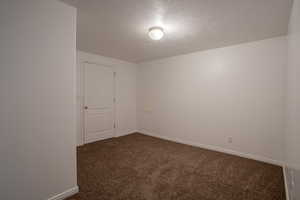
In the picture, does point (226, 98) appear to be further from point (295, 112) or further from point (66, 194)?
point (66, 194)

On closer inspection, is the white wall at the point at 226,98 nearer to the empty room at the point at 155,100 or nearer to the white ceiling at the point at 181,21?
the empty room at the point at 155,100

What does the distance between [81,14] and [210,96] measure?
3.01 meters

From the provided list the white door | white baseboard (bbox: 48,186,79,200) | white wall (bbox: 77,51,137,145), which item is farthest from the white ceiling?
white baseboard (bbox: 48,186,79,200)

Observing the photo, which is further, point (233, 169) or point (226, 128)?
point (226, 128)

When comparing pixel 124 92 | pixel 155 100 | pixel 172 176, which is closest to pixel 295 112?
pixel 172 176

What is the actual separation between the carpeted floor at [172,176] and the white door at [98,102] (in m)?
0.68

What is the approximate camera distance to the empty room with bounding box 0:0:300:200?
135 cm

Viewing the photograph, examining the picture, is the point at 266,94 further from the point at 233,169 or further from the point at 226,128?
the point at 233,169

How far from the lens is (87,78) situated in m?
3.60

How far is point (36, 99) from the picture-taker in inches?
55.9

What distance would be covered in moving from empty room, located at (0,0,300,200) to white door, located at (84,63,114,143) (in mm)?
31

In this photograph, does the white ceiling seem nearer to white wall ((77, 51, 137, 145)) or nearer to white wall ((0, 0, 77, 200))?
white wall ((0, 0, 77, 200))

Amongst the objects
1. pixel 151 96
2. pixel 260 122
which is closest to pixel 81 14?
pixel 151 96

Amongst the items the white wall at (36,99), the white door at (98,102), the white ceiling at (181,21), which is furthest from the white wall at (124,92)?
the white wall at (36,99)
